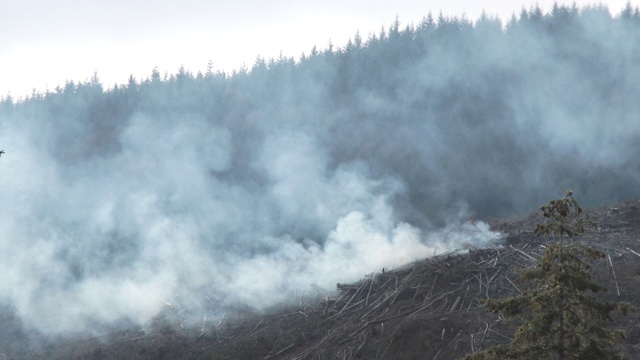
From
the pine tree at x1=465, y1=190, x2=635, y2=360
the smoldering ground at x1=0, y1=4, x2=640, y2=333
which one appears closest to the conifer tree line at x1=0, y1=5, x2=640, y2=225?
the smoldering ground at x1=0, y1=4, x2=640, y2=333

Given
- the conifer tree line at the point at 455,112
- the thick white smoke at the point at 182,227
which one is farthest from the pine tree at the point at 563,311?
the conifer tree line at the point at 455,112

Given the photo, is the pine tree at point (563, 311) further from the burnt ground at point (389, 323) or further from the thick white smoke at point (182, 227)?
the thick white smoke at point (182, 227)

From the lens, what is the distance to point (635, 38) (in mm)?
50219

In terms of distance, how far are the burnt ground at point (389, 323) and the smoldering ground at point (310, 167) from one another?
1499mm

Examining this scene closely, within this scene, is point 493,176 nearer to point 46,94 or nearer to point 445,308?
point 445,308

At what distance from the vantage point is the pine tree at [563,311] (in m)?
6.60

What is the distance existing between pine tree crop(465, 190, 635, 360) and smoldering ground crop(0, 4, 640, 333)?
12861 millimetres

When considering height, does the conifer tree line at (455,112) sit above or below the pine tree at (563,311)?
above

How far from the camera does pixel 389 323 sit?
1526 cm

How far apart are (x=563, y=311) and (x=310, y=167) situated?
1159 inches

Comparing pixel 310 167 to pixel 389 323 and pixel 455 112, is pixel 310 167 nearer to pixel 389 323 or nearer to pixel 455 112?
pixel 455 112

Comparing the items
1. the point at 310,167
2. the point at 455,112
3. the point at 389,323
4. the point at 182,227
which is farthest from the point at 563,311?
the point at 455,112

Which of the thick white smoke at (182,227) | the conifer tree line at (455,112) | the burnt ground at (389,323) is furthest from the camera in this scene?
the conifer tree line at (455,112)

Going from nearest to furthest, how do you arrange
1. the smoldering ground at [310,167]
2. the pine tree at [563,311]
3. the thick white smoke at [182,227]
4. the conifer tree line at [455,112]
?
the pine tree at [563,311] < the thick white smoke at [182,227] < the smoldering ground at [310,167] < the conifer tree line at [455,112]
